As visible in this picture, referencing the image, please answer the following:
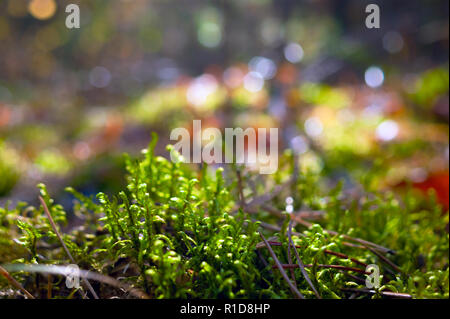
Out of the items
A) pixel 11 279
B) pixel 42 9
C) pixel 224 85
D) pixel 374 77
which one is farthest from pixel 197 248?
pixel 42 9

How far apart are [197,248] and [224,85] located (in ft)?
25.5

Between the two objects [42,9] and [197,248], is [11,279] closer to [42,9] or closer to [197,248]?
[197,248]

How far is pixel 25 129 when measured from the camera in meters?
6.57

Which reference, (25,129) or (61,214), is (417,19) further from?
(61,214)

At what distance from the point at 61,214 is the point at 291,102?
186 inches

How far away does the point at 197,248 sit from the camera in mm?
909

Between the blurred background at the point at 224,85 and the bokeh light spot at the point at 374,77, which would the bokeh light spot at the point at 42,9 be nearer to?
the blurred background at the point at 224,85

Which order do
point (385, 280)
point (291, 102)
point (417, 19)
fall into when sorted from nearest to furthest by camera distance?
1. point (385, 280)
2. point (291, 102)
3. point (417, 19)

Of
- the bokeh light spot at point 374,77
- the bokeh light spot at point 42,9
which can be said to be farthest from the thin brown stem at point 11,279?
the bokeh light spot at point 42,9

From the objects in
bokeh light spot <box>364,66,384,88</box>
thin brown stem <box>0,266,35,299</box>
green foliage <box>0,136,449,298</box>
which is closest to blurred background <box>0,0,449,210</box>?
bokeh light spot <box>364,66,384,88</box>

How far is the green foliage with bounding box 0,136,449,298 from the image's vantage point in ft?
2.87

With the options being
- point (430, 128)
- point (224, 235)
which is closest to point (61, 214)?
point (224, 235)

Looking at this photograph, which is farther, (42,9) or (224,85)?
(42,9)

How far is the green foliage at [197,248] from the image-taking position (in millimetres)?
876
